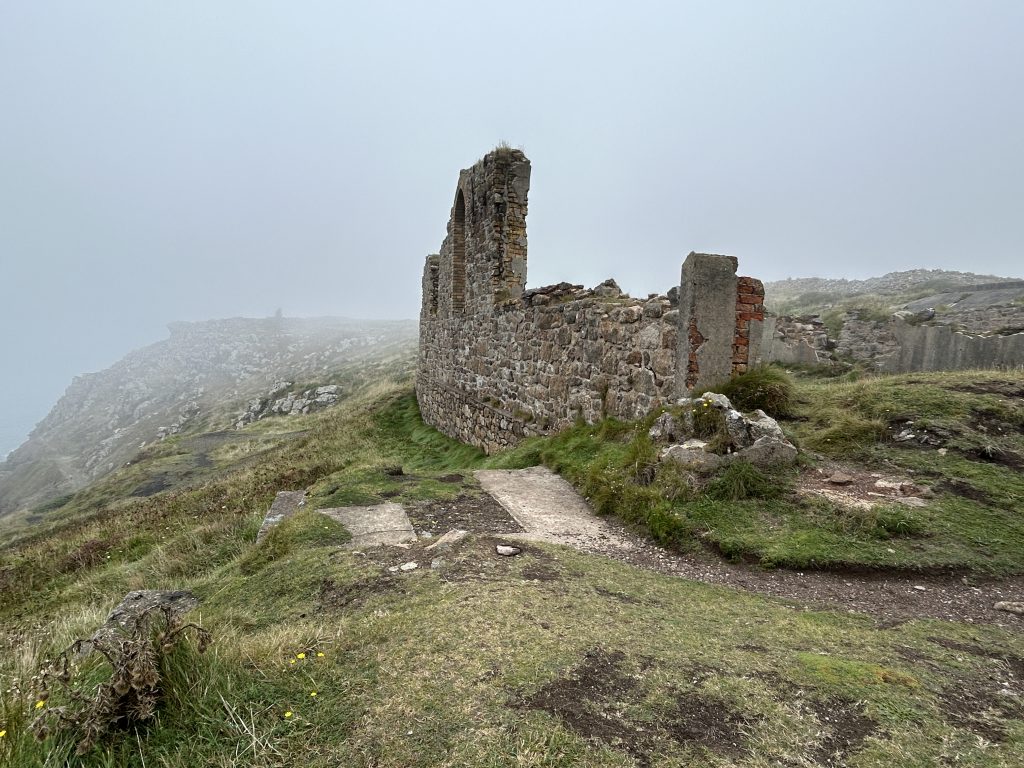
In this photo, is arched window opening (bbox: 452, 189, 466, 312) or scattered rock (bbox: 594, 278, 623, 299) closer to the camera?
scattered rock (bbox: 594, 278, 623, 299)

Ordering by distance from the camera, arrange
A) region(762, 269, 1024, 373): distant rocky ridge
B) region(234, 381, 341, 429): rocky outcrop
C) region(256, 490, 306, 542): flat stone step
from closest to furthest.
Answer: region(256, 490, 306, 542): flat stone step → region(762, 269, 1024, 373): distant rocky ridge → region(234, 381, 341, 429): rocky outcrop

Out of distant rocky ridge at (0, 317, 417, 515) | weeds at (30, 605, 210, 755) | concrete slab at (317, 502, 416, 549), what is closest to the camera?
weeds at (30, 605, 210, 755)

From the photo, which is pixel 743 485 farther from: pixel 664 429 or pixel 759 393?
pixel 759 393

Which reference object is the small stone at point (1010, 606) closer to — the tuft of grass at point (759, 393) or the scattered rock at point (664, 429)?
the scattered rock at point (664, 429)

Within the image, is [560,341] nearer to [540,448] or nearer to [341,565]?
[540,448]

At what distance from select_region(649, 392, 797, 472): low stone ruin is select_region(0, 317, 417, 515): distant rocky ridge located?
24195 millimetres

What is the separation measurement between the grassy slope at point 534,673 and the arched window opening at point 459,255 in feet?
30.8

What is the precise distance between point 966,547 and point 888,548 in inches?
20.0

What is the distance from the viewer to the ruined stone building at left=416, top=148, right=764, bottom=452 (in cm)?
613

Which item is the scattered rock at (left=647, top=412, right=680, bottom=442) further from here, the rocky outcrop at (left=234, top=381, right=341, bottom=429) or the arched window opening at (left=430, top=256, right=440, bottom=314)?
the rocky outcrop at (left=234, top=381, right=341, bottom=429)

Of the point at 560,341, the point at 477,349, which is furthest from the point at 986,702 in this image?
the point at 477,349

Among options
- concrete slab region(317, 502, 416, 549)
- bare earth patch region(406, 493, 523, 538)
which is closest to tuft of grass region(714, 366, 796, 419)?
bare earth patch region(406, 493, 523, 538)

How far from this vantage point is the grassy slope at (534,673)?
1.80 metres

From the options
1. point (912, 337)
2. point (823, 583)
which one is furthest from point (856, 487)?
point (912, 337)
